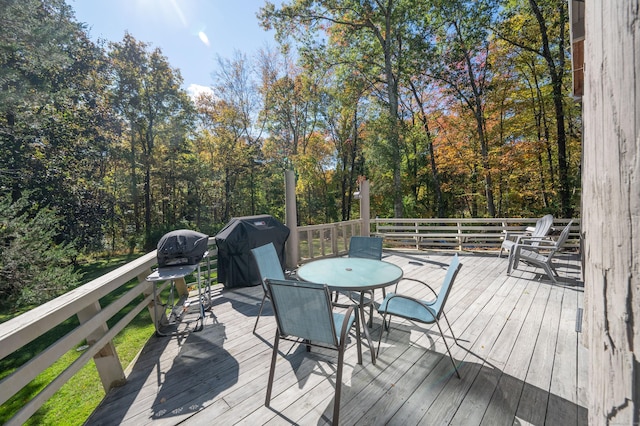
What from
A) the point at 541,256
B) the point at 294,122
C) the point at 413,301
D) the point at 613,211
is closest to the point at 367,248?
the point at 413,301

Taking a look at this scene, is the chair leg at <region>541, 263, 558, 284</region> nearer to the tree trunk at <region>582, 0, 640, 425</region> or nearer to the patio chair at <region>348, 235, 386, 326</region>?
the patio chair at <region>348, 235, 386, 326</region>

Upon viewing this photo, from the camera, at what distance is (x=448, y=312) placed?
3.30 meters

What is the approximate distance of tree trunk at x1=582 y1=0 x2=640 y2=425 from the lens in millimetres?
416

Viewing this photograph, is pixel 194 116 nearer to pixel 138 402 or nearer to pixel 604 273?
pixel 138 402

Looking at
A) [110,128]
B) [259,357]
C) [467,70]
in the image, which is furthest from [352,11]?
[110,128]

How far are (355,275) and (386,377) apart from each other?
0.87 m

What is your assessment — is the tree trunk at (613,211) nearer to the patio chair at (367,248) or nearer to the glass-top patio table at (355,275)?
the glass-top patio table at (355,275)

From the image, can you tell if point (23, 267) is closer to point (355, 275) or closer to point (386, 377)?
point (355, 275)

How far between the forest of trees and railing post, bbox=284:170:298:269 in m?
4.74

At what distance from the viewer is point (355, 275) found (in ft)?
8.57

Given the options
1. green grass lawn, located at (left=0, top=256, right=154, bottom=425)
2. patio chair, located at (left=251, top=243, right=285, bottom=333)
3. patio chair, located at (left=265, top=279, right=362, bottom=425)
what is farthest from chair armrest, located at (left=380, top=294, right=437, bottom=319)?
green grass lawn, located at (left=0, top=256, right=154, bottom=425)

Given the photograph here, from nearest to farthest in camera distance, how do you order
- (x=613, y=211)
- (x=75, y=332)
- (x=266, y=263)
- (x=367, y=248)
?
(x=613, y=211)
(x=75, y=332)
(x=266, y=263)
(x=367, y=248)

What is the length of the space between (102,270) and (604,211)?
38.0 ft

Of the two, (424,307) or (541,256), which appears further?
(541,256)
